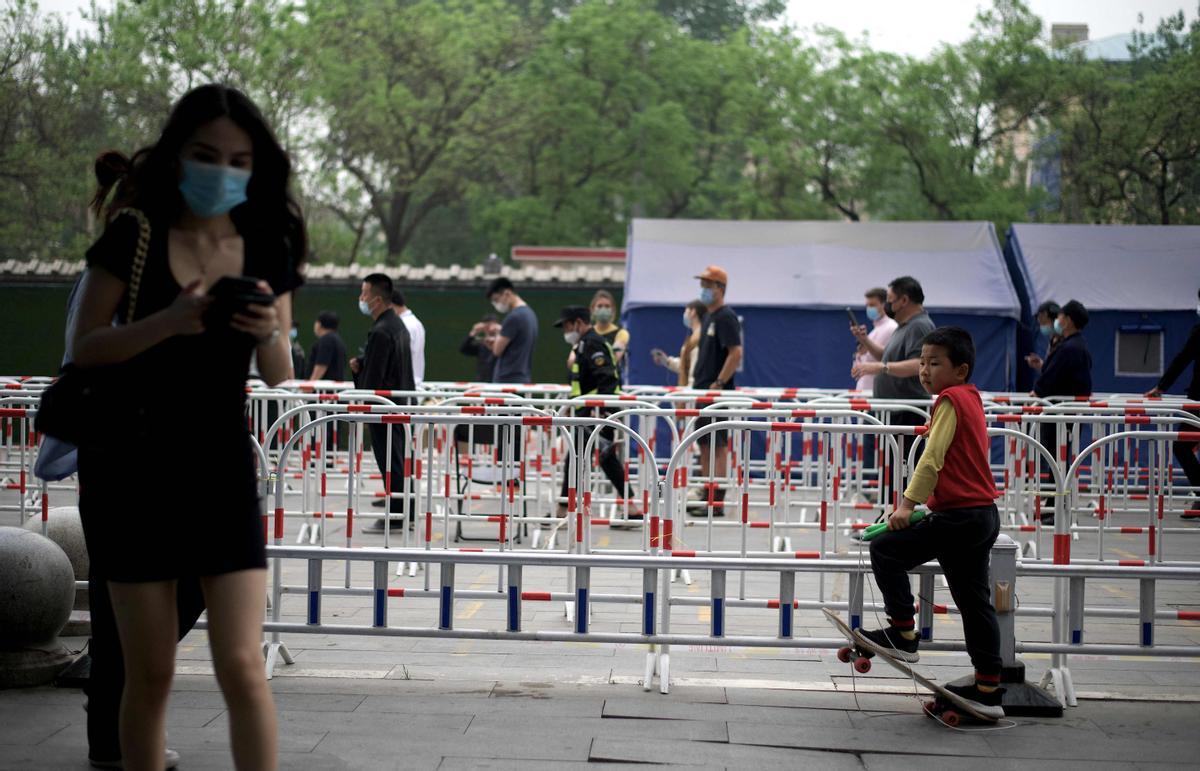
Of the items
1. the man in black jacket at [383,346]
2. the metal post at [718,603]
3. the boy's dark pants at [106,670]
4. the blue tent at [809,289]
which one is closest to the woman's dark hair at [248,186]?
the boy's dark pants at [106,670]

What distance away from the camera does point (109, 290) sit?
10.6ft

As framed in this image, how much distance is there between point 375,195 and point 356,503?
1223 inches

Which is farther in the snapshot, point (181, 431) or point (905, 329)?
point (905, 329)

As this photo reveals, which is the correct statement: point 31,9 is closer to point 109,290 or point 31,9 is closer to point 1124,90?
point 1124,90

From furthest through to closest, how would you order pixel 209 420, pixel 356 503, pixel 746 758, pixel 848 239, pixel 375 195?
pixel 375 195 < pixel 848 239 < pixel 356 503 < pixel 746 758 < pixel 209 420

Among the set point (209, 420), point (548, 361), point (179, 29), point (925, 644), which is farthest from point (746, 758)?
point (179, 29)

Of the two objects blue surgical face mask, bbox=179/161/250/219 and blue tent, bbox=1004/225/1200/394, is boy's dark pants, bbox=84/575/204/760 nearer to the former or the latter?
blue surgical face mask, bbox=179/161/250/219

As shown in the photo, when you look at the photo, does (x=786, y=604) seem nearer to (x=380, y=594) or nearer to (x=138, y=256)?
(x=380, y=594)

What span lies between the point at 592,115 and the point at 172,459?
35.7 metres

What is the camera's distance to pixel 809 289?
55.0 ft

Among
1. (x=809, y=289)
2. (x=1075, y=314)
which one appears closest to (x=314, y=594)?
(x=1075, y=314)

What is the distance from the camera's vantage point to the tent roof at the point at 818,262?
16672 millimetres

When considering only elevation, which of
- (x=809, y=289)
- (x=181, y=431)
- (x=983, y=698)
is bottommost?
(x=983, y=698)

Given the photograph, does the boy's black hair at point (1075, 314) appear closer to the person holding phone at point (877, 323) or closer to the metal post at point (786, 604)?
the person holding phone at point (877, 323)
